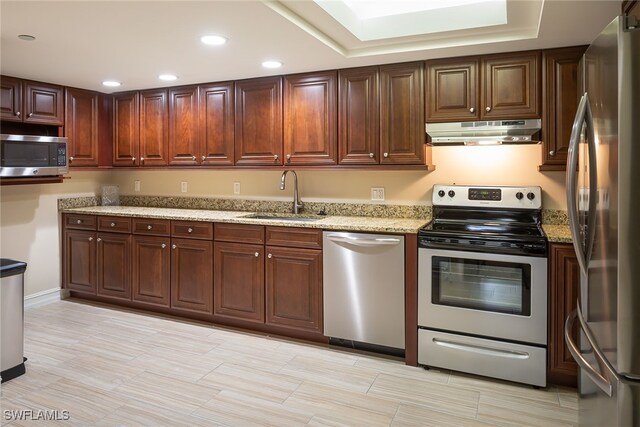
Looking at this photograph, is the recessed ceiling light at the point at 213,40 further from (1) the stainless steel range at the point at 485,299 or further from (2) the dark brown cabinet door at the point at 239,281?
(1) the stainless steel range at the point at 485,299

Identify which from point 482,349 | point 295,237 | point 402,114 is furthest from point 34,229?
point 482,349

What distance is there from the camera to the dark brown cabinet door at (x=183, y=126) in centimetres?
421

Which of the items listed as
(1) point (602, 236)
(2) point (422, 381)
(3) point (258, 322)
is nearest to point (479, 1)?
(1) point (602, 236)

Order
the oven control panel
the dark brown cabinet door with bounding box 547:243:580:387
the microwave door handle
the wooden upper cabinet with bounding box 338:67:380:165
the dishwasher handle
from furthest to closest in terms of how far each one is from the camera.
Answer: the wooden upper cabinet with bounding box 338:67:380:165 < the oven control panel < the dishwasher handle < the dark brown cabinet door with bounding box 547:243:580:387 < the microwave door handle

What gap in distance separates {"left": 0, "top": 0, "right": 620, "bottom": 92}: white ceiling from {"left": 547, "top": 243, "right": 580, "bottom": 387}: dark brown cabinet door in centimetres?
129

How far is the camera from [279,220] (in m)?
3.62

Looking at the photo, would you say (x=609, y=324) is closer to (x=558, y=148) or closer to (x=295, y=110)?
(x=558, y=148)

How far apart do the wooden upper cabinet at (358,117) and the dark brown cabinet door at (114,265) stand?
2.16 m

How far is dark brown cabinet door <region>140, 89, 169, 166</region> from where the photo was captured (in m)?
4.37

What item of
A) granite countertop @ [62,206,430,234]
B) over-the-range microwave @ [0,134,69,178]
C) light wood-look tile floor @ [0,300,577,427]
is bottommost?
light wood-look tile floor @ [0,300,577,427]

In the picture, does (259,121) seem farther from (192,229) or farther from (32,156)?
(32,156)

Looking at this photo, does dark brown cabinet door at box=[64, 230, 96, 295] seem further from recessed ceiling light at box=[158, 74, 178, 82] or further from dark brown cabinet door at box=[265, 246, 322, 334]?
dark brown cabinet door at box=[265, 246, 322, 334]

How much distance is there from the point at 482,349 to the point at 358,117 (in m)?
1.85

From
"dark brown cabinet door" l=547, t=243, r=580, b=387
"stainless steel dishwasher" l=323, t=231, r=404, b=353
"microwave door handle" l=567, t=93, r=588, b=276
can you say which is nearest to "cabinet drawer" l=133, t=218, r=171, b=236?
"stainless steel dishwasher" l=323, t=231, r=404, b=353
